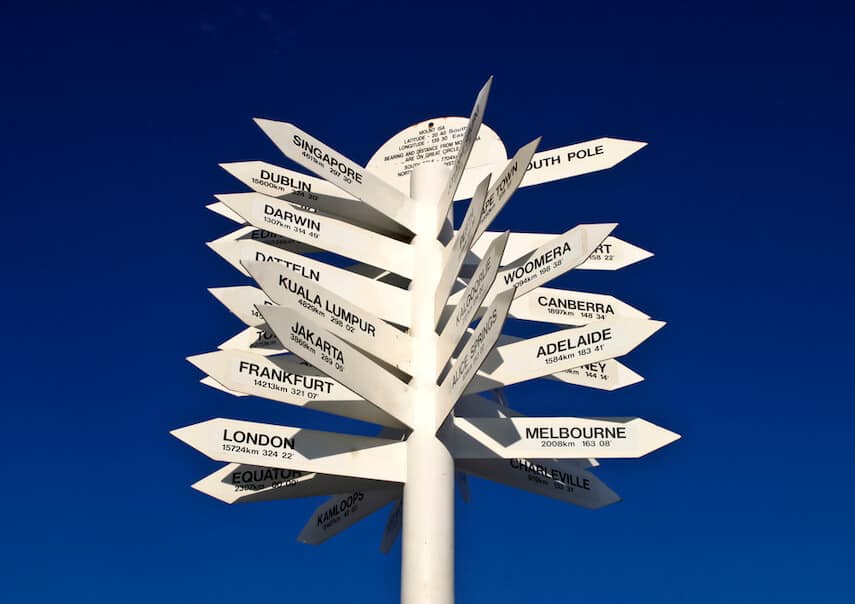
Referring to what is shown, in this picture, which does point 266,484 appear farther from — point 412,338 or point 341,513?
point 412,338

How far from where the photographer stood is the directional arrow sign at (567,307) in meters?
10.9

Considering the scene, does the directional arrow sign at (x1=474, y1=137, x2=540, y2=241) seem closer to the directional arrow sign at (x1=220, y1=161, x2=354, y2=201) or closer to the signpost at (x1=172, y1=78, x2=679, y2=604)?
the signpost at (x1=172, y1=78, x2=679, y2=604)

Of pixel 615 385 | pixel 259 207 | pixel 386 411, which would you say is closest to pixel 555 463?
pixel 615 385

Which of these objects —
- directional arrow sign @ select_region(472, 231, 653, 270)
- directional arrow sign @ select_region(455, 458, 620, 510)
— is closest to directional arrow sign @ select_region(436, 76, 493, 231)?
directional arrow sign @ select_region(472, 231, 653, 270)

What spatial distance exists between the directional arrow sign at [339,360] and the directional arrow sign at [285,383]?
320mm

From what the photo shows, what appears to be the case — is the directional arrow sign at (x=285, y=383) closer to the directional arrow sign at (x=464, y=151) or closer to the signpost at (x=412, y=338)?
the signpost at (x=412, y=338)

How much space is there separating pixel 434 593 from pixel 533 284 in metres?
2.84

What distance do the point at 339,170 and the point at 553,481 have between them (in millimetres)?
3785

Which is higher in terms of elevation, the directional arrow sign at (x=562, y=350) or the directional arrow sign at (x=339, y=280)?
the directional arrow sign at (x=339, y=280)

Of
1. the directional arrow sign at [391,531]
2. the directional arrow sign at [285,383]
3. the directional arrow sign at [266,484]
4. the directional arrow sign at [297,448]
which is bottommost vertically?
the directional arrow sign at [391,531]

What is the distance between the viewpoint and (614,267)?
1103cm

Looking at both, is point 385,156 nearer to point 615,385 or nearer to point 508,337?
point 508,337

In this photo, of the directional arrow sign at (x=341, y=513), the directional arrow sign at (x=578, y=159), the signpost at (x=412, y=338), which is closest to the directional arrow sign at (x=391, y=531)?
the signpost at (x=412, y=338)

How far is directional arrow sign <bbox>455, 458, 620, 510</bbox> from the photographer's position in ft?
34.0
